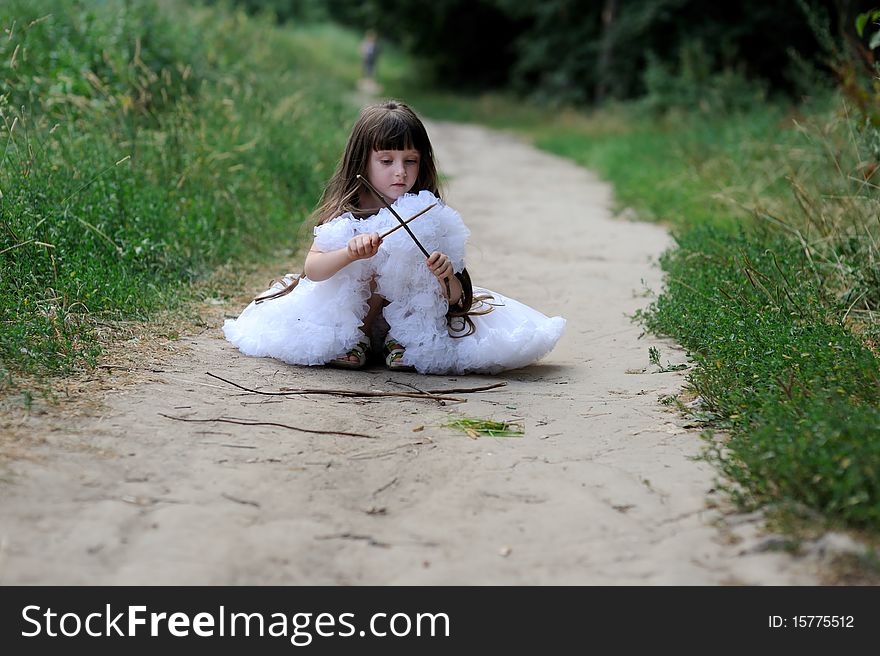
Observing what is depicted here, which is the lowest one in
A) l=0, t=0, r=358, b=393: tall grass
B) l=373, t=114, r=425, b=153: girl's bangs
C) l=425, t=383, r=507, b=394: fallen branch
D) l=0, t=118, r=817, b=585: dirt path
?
l=0, t=118, r=817, b=585: dirt path

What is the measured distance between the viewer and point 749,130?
1091cm

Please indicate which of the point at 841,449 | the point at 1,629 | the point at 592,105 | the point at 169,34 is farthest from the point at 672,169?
the point at 592,105

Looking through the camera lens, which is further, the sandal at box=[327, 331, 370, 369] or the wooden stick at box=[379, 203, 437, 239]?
the sandal at box=[327, 331, 370, 369]

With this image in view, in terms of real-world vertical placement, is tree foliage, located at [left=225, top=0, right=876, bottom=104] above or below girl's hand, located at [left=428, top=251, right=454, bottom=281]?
above

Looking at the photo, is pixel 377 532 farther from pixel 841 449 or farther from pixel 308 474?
pixel 841 449

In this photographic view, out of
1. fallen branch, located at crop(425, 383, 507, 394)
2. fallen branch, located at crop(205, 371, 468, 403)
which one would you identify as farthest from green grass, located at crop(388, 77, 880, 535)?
fallen branch, located at crop(205, 371, 468, 403)

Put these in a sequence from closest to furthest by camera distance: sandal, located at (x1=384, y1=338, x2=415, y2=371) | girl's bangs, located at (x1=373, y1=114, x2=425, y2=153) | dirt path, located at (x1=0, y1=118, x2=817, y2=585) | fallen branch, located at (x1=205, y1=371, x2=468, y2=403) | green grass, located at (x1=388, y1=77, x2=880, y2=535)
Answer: dirt path, located at (x1=0, y1=118, x2=817, y2=585), green grass, located at (x1=388, y1=77, x2=880, y2=535), fallen branch, located at (x1=205, y1=371, x2=468, y2=403), girl's bangs, located at (x1=373, y1=114, x2=425, y2=153), sandal, located at (x1=384, y1=338, x2=415, y2=371)

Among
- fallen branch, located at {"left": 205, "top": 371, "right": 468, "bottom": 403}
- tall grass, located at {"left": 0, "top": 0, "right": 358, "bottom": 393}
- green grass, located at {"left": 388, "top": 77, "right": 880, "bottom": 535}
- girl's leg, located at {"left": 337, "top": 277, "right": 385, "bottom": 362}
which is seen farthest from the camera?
tall grass, located at {"left": 0, "top": 0, "right": 358, "bottom": 393}

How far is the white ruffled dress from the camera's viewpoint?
14.5 ft

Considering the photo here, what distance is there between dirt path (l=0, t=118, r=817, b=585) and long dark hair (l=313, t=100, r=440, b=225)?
2.64ft

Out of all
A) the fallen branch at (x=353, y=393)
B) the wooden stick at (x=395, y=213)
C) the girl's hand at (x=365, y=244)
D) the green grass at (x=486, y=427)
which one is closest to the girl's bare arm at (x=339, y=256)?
the girl's hand at (x=365, y=244)

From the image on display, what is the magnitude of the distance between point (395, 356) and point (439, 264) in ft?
1.63

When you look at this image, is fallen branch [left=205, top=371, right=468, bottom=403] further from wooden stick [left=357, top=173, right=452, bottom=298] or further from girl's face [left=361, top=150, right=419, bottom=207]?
girl's face [left=361, top=150, right=419, bottom=207]

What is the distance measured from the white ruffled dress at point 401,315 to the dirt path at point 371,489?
10 cm
